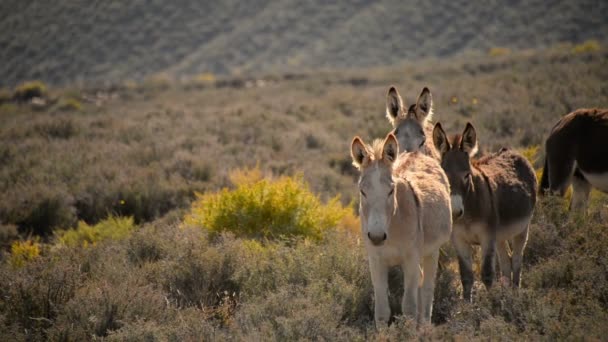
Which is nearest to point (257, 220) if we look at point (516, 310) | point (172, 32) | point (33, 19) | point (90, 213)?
point (516, 310)

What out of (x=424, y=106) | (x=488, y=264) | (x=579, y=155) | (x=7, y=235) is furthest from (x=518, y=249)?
(x=7, y=235)

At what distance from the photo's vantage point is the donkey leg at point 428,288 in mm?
4957

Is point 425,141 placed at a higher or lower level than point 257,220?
higher

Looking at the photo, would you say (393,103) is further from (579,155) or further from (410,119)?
(579,155)

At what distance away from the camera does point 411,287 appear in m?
4.56

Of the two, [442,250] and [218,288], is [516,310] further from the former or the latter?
[218,288]

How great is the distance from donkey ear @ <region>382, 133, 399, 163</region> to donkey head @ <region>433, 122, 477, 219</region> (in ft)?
3.52

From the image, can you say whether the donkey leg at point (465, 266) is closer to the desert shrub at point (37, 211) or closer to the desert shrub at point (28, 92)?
the desert shrub at point (37, 211)

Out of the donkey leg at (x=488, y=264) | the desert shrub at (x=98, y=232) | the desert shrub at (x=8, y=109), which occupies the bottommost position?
the desert shrub at (x=8, y=109)

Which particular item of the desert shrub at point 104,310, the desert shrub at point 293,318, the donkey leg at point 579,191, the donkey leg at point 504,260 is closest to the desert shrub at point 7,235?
the desert shrub at point 104,310

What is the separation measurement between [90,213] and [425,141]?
7.38m

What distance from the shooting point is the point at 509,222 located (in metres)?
5.67

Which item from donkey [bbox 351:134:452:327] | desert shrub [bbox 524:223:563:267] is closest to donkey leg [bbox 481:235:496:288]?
donkey [bbox 351:134:452:327]

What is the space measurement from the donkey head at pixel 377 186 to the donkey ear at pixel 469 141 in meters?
1.41
